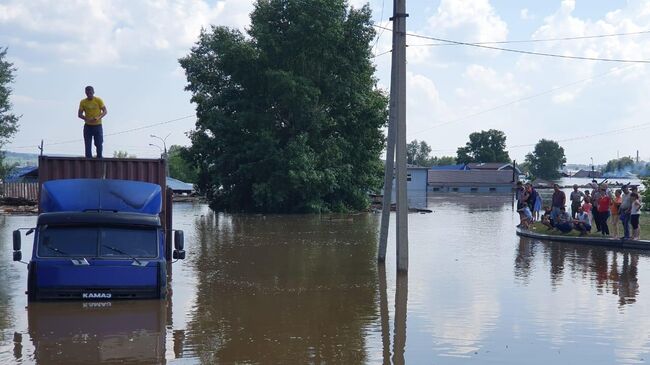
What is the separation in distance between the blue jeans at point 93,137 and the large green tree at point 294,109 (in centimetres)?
2691

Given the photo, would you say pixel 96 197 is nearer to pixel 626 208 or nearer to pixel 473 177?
pixel 626 208

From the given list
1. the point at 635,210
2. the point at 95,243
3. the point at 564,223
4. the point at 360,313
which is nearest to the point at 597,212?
the point at 564,223

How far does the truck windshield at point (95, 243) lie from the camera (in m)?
11.4

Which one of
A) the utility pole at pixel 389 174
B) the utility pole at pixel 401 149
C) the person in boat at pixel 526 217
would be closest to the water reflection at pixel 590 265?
the utility pole at pixel 401 149

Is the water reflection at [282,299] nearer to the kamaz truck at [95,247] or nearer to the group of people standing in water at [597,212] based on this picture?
the kamaz truck at [95,247]

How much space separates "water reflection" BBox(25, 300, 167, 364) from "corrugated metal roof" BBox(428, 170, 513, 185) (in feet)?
327

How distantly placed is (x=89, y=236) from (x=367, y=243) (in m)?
15.4

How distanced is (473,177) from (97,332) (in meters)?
102

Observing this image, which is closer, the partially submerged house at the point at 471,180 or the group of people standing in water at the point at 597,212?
the group of people standing in water at the point at 597,212

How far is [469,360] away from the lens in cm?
966

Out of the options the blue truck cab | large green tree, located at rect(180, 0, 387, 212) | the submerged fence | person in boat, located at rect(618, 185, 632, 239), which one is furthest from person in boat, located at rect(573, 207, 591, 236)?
the submerged fence

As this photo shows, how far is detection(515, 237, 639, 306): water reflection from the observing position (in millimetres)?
15578

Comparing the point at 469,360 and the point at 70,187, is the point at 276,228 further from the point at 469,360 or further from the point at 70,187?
the point at 469,360

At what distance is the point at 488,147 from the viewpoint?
14425 centimetres
